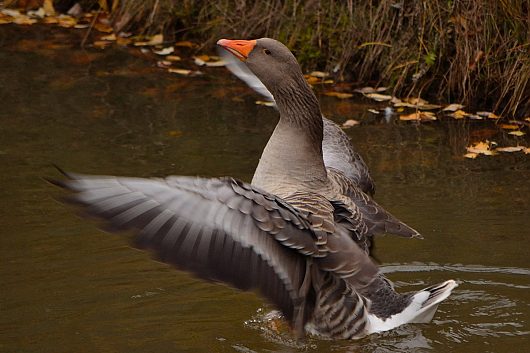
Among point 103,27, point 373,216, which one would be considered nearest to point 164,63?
point 103,27

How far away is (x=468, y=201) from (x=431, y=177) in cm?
65

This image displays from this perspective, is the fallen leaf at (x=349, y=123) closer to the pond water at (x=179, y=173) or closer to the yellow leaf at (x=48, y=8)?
the pond water at (x=179, y=173)

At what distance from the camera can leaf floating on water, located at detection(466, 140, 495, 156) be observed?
9383mm

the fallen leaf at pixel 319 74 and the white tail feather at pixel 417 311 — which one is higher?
the fallen leaf at pixel 319 74

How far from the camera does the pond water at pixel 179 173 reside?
615 cm

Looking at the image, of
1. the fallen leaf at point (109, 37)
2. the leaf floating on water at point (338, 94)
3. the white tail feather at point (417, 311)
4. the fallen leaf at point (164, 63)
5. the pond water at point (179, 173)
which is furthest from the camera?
the fallen leaf at point (109, 37)

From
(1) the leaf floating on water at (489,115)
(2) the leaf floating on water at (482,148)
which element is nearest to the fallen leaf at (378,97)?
(1) the leaf floating on water at (489,115)

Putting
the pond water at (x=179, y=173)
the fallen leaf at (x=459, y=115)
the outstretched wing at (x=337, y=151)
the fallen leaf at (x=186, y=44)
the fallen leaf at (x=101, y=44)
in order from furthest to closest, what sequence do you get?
the fallen leaf at (x=101, y=44) < the fallen leaf at (x=186, y=44) < the fallen leaf at (x=459, y=115) < the outstretched wing at (x=337, y=151) < the pond water at (x=179, y=173)

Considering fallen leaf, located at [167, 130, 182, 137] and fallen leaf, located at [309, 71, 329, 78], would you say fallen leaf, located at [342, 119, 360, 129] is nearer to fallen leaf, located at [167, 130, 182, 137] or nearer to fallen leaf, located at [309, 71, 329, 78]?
fallen leaf, located at [309, 71, 329, 78]

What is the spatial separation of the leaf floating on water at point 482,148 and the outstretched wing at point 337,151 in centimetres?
222

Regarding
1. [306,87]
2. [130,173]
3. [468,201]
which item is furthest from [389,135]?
[306,87]

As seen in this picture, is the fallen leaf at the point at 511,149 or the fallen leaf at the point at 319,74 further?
the fallen leaf at the point at 319,74

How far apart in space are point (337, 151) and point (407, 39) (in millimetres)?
3291

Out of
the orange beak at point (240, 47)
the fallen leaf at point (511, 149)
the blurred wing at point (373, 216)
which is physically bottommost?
the fallen leaf at point (511, 149)
